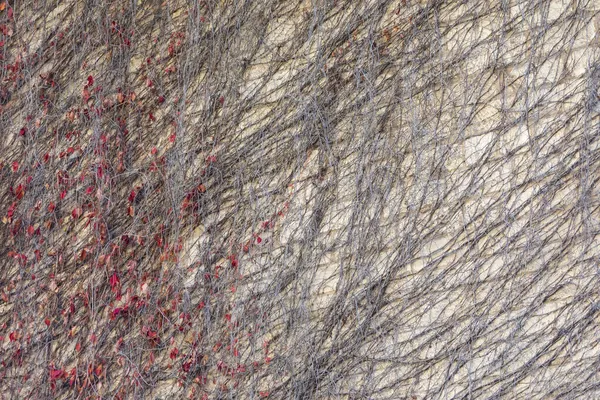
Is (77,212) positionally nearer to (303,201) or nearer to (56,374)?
(56,374)

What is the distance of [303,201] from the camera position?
11.0 feet

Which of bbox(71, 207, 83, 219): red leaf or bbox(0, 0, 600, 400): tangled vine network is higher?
bbox(71, 207, 83, 219): red leaf

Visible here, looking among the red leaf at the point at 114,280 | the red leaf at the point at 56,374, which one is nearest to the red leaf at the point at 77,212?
the red leaf at the point at 114,280

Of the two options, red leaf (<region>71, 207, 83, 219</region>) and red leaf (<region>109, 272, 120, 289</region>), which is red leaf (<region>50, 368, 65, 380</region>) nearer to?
red leaf (<region>109, 272, 120, 289</region>)

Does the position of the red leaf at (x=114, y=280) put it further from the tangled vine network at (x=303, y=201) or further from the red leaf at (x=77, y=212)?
the red leaf at (x=77, y=212)

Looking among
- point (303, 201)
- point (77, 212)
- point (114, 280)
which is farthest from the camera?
point (77, 212)

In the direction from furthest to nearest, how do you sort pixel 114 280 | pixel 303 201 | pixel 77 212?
pixel 77 212, pixel 114 280, pixel 303 201

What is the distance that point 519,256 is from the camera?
2.99 m

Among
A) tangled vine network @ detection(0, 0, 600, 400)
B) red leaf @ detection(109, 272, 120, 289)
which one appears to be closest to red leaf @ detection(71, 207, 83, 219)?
tangled vine network @ detection(0, 0, 600, 400)

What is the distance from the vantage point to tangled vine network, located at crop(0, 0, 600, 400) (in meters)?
2.99

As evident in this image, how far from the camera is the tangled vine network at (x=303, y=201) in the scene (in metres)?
2.99

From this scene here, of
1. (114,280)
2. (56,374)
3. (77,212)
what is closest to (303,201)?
(114,280)

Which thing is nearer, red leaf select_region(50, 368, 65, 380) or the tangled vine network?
the tangled vine network

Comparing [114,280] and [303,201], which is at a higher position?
[114,280]
